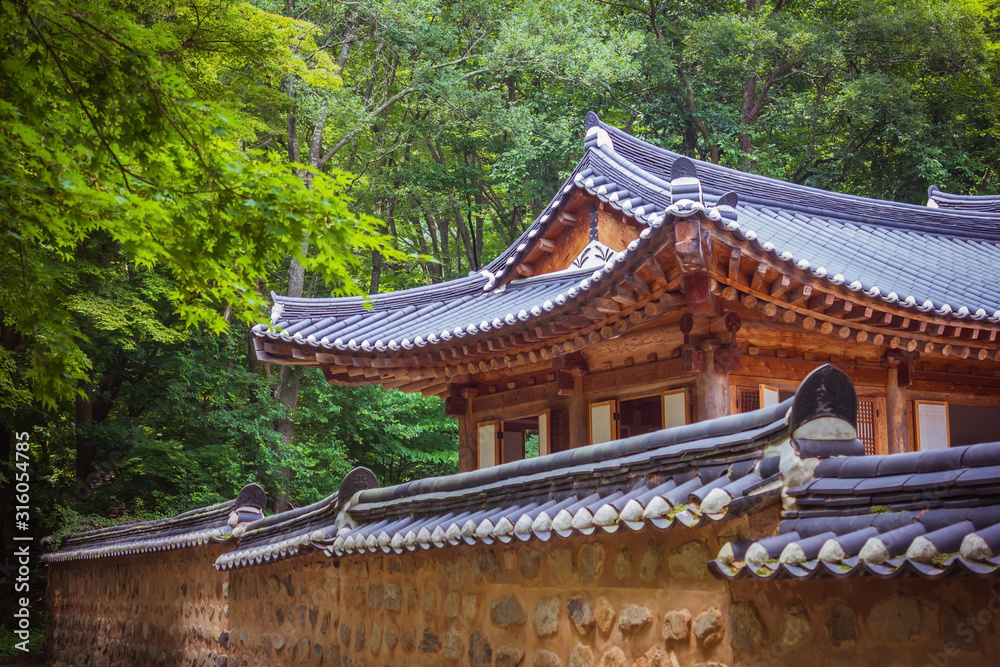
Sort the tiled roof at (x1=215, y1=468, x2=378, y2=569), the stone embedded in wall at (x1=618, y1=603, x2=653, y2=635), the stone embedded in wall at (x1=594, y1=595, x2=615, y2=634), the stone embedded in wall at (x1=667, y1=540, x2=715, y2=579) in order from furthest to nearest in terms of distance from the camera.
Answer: the tiled roof at (x1=215, y1=468, x2=378, y2=569), the stone embedded in wall at (x1=594, y1=595, x2=615, y2=634), the stone embedded in wall at (x1=618, y1=603, x2=653, y2=635), the stone embedded in wall at (x1=667, y1=540, x2=715, y2=579)

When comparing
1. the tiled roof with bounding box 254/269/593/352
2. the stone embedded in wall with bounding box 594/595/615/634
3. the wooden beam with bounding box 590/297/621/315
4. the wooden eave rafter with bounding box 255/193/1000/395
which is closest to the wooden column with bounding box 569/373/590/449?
the wooden eave rafter with bounding box 255/193/1000/395

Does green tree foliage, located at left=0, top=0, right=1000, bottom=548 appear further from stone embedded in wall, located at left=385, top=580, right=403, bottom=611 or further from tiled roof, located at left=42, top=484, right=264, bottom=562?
stone embedded in wall, located at left=385, top=580, right=403, bottom=611

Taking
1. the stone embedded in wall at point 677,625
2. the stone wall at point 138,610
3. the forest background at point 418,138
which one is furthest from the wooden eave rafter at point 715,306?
the forest background at point 418,138

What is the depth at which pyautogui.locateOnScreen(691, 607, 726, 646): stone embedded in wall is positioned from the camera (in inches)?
174

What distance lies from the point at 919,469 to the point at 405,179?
21.5 m

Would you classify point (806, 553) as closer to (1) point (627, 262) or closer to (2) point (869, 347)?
(1) point (627, 262)

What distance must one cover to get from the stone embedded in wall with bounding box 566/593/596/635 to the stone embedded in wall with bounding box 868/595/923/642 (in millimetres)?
1911

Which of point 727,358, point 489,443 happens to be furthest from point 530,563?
point 489,443

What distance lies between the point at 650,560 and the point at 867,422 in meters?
5.06

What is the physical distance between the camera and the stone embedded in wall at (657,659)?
470cm

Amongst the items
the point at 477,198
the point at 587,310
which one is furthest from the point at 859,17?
the point at 587,310

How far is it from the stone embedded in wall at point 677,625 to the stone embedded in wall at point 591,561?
0.63 m

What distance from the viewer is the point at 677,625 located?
15.3ft

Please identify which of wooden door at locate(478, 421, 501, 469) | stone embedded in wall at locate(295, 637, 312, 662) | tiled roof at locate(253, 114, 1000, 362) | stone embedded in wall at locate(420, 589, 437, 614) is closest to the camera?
stone embedded in wall at locate(420, 589, 437, 614)
